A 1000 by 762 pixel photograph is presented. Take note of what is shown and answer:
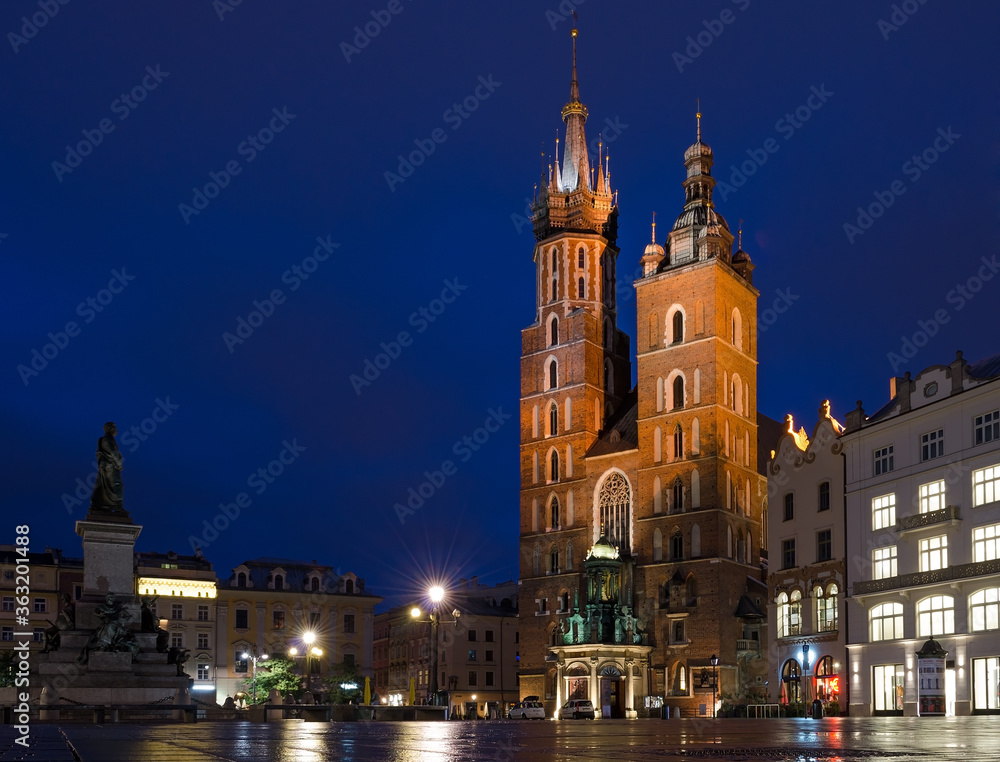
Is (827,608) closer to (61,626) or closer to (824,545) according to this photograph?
(824,545)

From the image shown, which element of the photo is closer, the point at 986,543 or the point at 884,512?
the point at 986,543

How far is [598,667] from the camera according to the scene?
66.9m

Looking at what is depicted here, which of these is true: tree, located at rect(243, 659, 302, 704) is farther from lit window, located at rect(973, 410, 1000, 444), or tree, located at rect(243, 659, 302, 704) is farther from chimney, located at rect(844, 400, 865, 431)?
lit window, located at rect(973, 410, 1000, 444)

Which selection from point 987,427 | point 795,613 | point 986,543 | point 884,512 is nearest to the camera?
point 986,543

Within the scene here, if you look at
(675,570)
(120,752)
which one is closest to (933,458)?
(675,570)

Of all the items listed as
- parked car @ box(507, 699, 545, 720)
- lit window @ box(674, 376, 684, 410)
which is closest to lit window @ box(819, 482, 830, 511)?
parked car @ box(507, 699, 545, 720)

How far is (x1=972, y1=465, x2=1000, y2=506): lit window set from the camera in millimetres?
41125

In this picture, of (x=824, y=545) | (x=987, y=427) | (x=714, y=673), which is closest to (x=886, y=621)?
(x=824, y=545)

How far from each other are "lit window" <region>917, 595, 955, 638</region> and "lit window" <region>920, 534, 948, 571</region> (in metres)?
1.12

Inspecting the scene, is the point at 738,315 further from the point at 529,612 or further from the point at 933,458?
the point at 933,458

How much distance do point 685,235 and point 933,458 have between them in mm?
31901

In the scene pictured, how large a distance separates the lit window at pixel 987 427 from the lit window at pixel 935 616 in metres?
5.75

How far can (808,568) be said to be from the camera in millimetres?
51781

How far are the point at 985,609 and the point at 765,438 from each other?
4096cm
